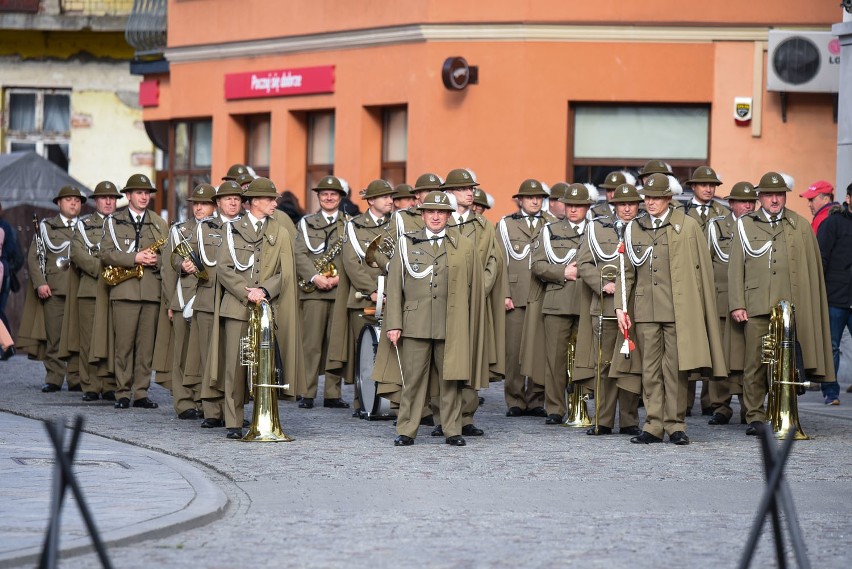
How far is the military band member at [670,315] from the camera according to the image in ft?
45.7

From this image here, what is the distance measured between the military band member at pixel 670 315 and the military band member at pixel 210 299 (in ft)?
10.6

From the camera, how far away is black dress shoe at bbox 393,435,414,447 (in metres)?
13.6

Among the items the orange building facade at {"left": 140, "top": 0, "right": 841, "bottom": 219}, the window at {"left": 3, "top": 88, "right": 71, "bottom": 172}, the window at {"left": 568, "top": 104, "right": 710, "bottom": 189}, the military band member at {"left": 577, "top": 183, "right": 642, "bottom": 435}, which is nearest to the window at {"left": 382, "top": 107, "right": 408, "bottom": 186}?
the orange building facade at {"left": 140, "top": 0, "right": 841, "bottom": 219}

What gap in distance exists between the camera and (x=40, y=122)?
126 ft

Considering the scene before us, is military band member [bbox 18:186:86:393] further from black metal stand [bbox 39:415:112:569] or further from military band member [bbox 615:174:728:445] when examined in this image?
black metal stand [bbox 39:415:112:569]

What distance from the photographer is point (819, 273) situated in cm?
1500

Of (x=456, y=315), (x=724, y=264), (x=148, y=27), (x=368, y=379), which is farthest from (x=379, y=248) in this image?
(x=148, y=27)

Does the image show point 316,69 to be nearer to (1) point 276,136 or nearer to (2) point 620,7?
(1) point 276,136

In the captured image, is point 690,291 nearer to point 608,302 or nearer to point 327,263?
point 608,302

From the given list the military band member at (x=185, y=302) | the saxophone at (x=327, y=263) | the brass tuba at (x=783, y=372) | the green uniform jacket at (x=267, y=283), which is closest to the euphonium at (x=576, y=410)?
the brass tuba at (x=783, y=372)

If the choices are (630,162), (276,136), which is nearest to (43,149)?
(276,136)

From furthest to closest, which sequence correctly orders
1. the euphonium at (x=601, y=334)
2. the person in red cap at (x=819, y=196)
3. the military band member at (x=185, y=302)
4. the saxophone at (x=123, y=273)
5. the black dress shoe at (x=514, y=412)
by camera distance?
the person in red cap at (x=819, y=196) < the saxophone at (x=123, y=273) < the black dress shoe at (x=514, y=412) < the military band member at (x=185, y=302) < the euphonium at (x=601, y=334)

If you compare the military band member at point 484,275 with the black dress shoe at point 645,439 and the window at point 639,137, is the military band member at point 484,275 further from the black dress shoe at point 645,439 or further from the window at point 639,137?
the window at point 639,137

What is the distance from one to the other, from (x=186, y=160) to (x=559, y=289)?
1543 cm
